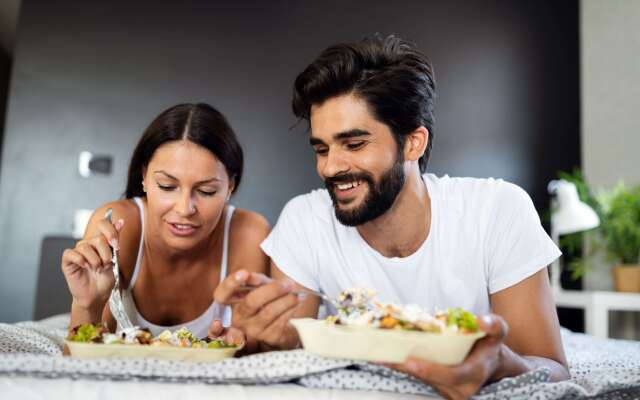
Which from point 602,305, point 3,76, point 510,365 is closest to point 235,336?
point 510,365

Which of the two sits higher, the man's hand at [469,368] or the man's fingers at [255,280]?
the man's fingers at [255,280]

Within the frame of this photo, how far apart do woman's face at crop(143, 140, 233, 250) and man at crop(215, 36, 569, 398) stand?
9.6 inches

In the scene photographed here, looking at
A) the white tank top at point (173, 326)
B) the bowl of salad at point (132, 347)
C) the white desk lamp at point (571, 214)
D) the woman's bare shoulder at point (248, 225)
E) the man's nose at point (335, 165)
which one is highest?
the white desk lamp at point (571, 214)

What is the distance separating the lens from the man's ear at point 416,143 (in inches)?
67.6

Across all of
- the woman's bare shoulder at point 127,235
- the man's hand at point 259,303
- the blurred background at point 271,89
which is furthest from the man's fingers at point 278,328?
the blurred background at point 271,89

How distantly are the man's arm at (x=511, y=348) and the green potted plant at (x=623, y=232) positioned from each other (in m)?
2.53

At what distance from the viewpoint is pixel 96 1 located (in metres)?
4.52

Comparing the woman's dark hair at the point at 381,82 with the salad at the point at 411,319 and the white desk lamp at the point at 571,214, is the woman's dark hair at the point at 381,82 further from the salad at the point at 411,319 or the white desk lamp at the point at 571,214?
the white desk lamp at the point at 571,214

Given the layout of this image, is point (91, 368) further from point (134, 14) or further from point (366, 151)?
point (134, 14)

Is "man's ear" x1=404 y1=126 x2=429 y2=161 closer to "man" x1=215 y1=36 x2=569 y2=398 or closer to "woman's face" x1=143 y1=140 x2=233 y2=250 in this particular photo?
"man" x1=215 y1=36 x2=569 y2=398

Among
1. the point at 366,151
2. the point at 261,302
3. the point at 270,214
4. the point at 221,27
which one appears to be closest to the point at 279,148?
the point at 270,214

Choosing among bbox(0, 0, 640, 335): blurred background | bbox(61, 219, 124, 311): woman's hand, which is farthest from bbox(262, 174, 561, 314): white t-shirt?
bbox(0, 0, 640, 335): blurred background

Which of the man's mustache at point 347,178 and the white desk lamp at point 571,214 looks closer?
the man's mustache at point 347,178

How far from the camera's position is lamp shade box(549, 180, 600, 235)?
141 inches
